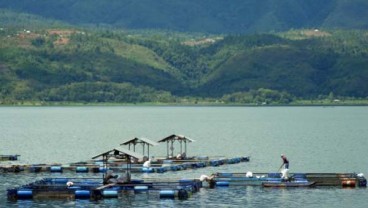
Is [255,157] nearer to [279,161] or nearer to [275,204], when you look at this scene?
[279,161]

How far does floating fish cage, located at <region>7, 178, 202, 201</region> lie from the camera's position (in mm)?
92062

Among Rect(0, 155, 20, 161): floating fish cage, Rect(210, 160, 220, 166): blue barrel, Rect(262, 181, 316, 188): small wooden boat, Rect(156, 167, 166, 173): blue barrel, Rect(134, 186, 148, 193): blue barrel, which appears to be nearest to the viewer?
Rect(134, 186, 148, 193): blue barrel

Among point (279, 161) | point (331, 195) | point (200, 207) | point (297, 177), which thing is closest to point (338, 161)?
point (279, 161)

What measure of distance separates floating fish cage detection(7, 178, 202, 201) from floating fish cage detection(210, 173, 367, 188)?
5028 mm

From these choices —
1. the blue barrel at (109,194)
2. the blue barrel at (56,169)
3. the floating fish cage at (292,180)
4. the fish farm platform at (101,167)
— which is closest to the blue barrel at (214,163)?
the fish farm platform at (101,167)

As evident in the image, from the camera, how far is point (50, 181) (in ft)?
327

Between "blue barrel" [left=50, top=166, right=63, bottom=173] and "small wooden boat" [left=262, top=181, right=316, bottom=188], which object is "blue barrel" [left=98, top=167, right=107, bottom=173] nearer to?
"blue barrel" [left=50, top=166, right=63, bottom=173]

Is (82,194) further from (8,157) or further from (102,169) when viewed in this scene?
(8,157)

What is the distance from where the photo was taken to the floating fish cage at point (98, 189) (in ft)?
302

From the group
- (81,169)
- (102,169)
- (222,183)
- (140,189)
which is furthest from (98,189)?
(81,169)

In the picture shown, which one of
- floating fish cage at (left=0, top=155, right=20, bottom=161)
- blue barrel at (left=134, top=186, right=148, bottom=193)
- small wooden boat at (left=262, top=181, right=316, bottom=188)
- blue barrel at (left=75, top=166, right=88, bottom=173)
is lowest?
blue barrel at (left=134, top=186, right=148, bottom=193)

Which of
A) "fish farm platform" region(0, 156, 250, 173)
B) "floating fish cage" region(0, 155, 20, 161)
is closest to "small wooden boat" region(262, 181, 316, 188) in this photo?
"fish farm platform" region(0, 156, 250, 173)

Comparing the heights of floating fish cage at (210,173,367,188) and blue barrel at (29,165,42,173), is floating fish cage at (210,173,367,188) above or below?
below

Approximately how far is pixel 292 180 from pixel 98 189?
64.0ft
